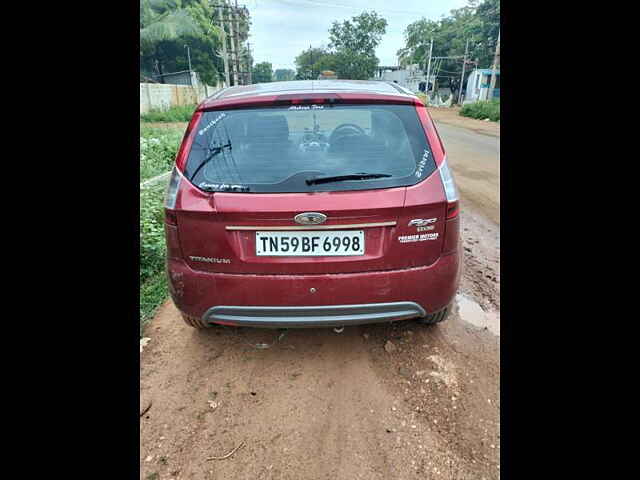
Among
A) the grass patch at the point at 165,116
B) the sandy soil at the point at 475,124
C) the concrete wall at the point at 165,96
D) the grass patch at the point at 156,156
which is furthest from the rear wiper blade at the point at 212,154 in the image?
the grass patch at the point at 165,116

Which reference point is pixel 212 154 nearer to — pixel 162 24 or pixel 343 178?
pixel 343 178

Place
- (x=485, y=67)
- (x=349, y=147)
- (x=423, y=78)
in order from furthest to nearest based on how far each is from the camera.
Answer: (x=423, y=78), (x=485, y=67), (x=349, y=147)

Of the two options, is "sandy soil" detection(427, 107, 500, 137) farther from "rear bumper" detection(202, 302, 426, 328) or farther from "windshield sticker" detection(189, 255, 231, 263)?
"windshield sticker" detection(189, 255, 231, 263)

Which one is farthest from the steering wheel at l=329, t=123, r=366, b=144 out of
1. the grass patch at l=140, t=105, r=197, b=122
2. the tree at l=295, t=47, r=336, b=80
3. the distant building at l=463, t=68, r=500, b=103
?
the tree at l=295, t=47, r=336, b=80

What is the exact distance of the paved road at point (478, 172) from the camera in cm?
600

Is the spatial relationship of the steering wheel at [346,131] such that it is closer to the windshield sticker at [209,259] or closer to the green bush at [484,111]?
the windshield sticker at [209,259]

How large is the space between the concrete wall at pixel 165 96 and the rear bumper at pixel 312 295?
66.2 feet

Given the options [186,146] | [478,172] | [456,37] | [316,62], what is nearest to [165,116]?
[478,172]

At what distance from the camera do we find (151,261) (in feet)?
12.3

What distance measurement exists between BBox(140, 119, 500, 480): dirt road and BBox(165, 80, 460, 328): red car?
0.48m

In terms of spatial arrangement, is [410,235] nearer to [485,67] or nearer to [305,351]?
[305,351]
